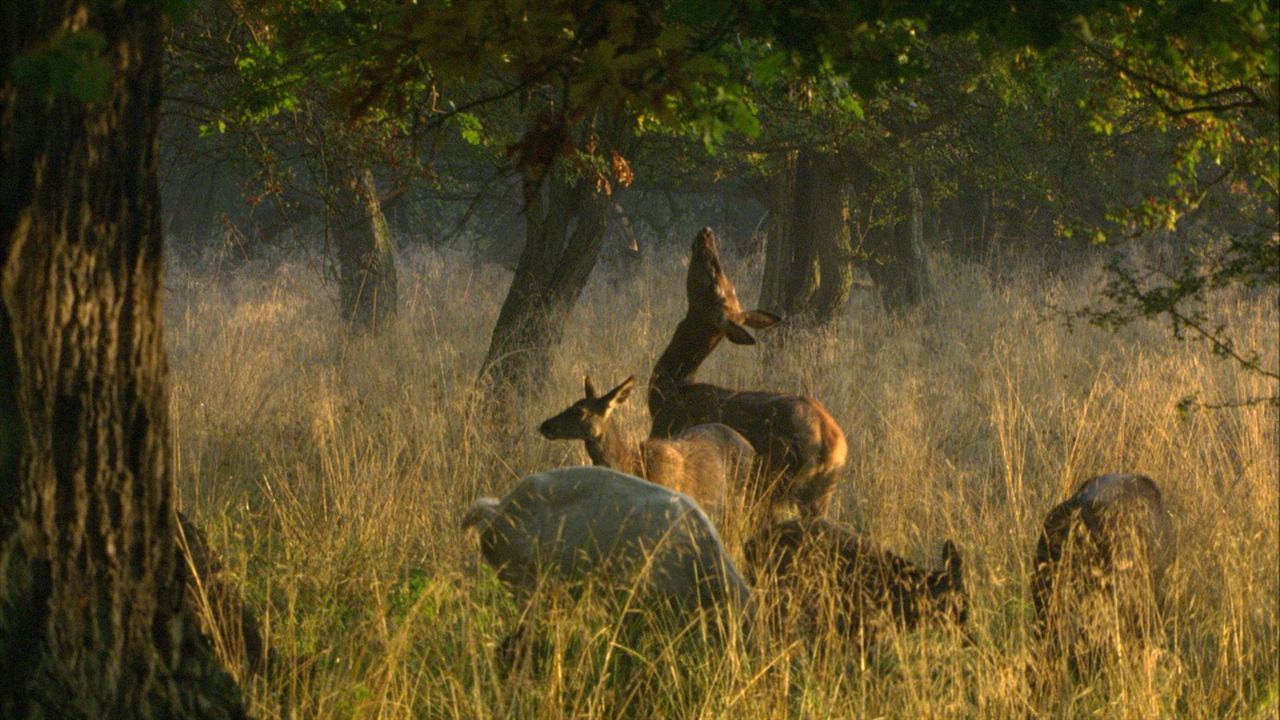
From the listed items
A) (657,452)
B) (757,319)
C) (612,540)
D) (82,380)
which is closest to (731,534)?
(657,452)

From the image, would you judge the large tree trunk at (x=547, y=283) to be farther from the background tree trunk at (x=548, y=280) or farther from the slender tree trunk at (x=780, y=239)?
the slender tree trunk at (x=780, y=239)

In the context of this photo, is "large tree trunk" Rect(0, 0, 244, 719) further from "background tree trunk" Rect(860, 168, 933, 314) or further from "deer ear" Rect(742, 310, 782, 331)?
"background tree trunk" Rect(860, 168, 933, 314)

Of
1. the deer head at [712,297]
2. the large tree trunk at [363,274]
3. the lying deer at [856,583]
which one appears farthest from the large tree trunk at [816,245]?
the lying deer at [856,583]

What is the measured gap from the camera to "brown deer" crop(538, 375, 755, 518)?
5.78 meters

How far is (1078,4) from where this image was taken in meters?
2.84

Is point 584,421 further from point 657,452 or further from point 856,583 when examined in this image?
point 856,583

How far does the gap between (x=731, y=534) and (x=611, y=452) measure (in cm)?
63

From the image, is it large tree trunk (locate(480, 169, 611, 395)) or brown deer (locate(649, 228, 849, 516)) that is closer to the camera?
brown deer (locate(649, 228, 849, 516))

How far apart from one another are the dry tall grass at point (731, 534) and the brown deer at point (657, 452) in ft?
2.06

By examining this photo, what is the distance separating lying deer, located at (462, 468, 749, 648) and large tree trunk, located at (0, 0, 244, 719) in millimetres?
1624

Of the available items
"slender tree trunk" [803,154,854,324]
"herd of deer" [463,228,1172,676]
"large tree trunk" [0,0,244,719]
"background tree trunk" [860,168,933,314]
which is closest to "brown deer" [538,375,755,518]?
"herd of deer" [463,228,1172,676]

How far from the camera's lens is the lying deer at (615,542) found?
4.57 metres

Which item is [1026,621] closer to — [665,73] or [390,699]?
[390,699]

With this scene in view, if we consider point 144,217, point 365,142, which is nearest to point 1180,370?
point 365,142
